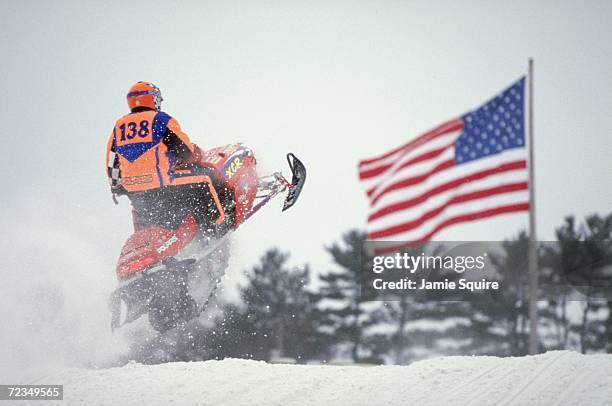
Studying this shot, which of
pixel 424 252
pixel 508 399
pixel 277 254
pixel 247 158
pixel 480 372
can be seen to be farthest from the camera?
pixel 277 254

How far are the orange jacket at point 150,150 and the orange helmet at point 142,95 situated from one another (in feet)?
0.32

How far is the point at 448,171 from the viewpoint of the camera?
10.2 m

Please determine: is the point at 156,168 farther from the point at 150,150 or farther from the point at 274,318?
the point at 274,318

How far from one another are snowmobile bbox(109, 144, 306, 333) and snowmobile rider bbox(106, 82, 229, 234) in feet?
0.39

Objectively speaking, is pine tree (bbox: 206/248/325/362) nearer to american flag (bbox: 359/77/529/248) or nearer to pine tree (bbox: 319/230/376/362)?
pine tree (bbox: 319/230/376/362)

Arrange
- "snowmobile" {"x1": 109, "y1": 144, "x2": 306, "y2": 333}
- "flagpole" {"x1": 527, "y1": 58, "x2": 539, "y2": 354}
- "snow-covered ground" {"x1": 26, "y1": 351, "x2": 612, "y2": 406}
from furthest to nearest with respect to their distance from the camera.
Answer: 1. "snowmobile" {"x1": 109, "y1": 144, "x2": 306, "y2": 333}
2. "flagpole" {"x1": 527, "y1": 58, "x2": 539, "y2": 354}
3. "snow-covered ground" {"x1": 26, "y1": 351, "x2": 612, "y2": 406}

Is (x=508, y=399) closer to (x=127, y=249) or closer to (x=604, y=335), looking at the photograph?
(x=127, y=249)

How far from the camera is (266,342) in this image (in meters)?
29.8

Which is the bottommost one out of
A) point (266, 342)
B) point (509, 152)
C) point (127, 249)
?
point (266, 342)

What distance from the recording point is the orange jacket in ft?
33.3

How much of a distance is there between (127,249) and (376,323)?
71.4 ft

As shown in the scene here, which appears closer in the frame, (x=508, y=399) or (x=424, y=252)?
(x=508, y=399)

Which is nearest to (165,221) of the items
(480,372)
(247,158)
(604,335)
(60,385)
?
(247,158)

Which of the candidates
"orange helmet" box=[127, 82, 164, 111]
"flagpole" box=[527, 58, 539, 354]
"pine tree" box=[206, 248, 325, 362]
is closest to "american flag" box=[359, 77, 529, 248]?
"flagpole" box=[527, 58, 539, 354]
